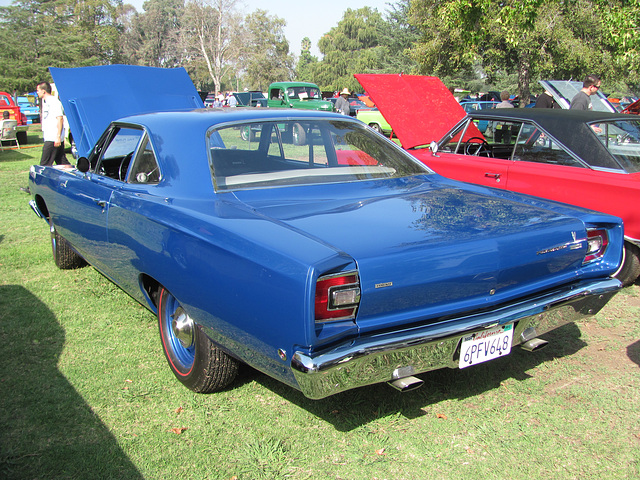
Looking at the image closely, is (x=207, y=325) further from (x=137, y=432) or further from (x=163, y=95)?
(x=163, y=95)

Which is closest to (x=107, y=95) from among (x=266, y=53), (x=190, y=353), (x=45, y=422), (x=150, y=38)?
(x=190, y=353)

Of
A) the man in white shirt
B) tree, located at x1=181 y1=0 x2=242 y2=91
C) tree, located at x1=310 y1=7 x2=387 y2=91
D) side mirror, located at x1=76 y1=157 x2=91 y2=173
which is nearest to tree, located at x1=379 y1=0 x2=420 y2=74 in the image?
tree, located at x1=181 y1=0 x2=242 y2=91

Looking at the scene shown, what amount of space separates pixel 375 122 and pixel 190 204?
16176mm

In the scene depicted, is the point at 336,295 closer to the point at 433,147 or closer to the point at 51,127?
the point at 433,147

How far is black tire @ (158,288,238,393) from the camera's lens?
9.16 feet

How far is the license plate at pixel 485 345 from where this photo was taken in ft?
7.95

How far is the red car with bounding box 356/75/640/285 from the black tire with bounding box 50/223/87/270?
147 inches

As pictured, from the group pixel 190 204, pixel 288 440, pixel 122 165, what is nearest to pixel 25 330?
pixel 122 165

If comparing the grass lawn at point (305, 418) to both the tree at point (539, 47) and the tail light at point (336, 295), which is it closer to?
the tail light at point (336, 295)

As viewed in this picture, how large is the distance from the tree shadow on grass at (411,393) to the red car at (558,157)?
154cm

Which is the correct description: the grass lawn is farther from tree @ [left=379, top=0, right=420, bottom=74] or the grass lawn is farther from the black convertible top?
tree @ [left=379, top=0, right=420, bottom=74]

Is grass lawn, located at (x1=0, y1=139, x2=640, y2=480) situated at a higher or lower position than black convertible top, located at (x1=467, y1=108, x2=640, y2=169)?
lower

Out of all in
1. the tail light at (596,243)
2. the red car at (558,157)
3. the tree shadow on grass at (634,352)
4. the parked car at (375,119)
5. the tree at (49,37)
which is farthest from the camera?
the tree at (49,37)

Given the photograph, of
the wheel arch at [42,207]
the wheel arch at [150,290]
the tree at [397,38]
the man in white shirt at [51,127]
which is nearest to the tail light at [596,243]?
the wheel arch at [150,290]
